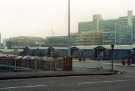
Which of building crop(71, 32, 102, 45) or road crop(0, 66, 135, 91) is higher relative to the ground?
building crop(71, 32, 102, 45)

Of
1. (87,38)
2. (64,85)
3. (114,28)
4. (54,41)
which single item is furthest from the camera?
(114,28)

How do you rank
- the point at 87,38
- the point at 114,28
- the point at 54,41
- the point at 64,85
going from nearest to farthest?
the point at 64,85 → the point at 54,41 → the point at 87,38 → the point at 114,28

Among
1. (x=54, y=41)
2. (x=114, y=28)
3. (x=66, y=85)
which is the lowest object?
(x=66, y=85)

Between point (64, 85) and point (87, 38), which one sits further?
point (87, 38)

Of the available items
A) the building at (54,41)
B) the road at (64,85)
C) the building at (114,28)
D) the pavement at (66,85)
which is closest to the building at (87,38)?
the building at (114,28)

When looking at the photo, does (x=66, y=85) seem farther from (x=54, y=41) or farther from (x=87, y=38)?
(x=87, y=38)

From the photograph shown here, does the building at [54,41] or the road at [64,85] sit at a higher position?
the building at [54,41]

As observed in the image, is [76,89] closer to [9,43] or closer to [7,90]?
[7,90]

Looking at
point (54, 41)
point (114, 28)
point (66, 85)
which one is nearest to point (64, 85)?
point (66, 85)

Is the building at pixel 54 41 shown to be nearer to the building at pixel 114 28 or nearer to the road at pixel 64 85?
the building at pixel 114 28

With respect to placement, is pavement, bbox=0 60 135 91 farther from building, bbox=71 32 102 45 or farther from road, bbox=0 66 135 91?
building, bbox=71 32 102 45

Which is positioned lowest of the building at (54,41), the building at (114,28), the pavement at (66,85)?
the pavement at (66,85)

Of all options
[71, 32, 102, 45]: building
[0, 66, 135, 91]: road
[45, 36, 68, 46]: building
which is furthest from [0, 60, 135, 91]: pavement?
[71, 32, 102, 45]: building

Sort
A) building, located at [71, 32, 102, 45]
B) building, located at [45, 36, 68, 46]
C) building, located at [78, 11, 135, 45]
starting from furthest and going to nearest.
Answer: building, located at [71, 32, 102, 45], building, located at [78, 11, 135, 45], building, located at [45, 36, 68, 46]
